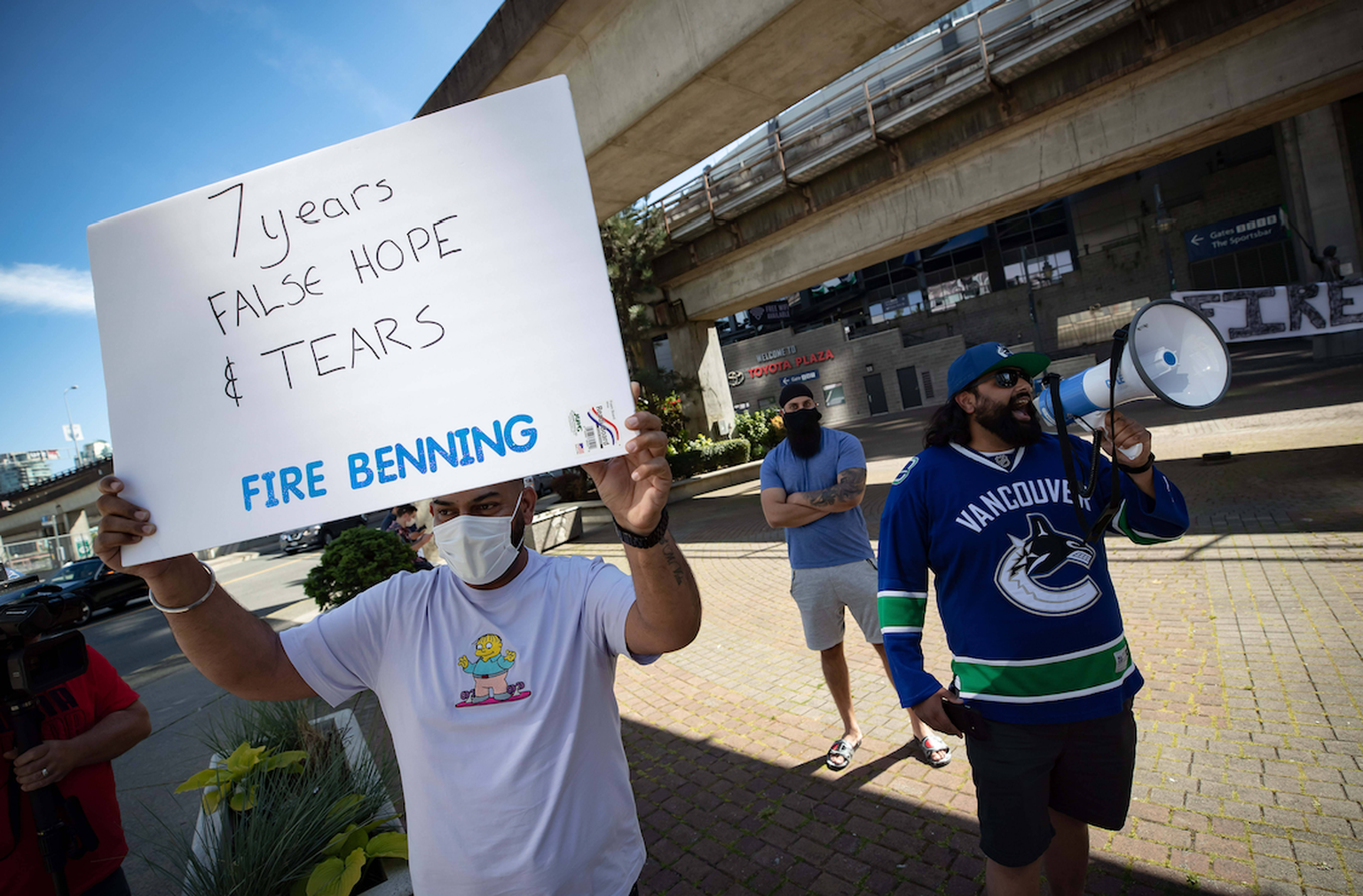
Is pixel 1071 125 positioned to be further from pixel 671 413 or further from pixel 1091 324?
pixel 1091 324

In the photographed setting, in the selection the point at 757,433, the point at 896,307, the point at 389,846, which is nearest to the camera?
the point at 389,846

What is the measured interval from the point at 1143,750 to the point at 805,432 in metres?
2.55

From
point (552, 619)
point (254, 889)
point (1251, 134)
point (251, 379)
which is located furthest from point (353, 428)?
point (1251, 134)

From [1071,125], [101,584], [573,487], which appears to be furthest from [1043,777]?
[101,584]

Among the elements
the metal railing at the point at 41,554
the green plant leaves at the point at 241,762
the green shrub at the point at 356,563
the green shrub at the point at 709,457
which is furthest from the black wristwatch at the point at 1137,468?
the metal railing at the point at 41,554

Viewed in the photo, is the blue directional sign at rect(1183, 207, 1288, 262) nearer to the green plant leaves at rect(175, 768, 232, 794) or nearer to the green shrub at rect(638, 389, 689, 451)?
the green shrub at rect(638, 389, 689, 451)

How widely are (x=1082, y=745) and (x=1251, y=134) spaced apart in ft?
145

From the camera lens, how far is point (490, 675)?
5.84 feet

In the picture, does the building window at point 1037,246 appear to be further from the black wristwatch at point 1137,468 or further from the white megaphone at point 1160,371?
the black wristwatch at point 1137,468

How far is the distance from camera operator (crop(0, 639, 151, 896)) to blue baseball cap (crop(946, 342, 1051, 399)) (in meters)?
3.47

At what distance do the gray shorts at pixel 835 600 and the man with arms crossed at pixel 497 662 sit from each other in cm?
215

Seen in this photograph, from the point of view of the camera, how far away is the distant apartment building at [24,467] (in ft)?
265

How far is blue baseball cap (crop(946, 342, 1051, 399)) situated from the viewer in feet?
8.07

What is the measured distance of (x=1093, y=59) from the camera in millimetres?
10008
